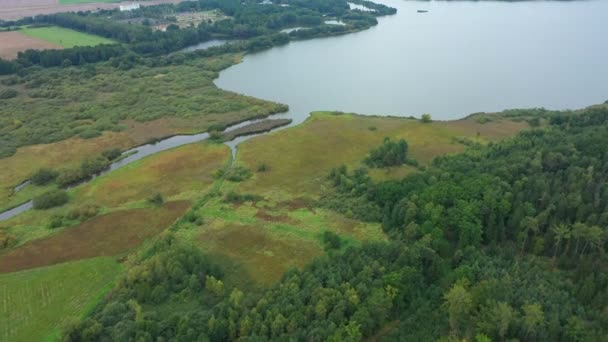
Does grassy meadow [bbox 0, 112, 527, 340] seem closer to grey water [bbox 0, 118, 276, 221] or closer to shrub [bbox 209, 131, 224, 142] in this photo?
grey water [bbox 0, 118, 276, 221]

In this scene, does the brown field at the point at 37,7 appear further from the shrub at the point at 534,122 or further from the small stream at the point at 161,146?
the shrub at the point at 534,122

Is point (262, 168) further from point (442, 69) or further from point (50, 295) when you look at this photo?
point (442, 69)

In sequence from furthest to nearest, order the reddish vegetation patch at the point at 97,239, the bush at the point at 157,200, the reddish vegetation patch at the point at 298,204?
1. the bush at the point at 157,200
2. the reddish vegetation patch at the point at 298,204
3. the reddish vegetation patch at the point at 97,239

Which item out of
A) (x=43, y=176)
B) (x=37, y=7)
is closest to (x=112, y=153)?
(x=43, y=176)

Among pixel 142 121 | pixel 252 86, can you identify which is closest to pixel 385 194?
pixel 142 121

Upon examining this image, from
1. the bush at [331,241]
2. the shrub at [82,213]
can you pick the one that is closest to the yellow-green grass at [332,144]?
the bush at [331,241]

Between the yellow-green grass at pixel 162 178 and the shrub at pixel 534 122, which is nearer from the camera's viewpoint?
the yellow-green grass at pixel 162 178
